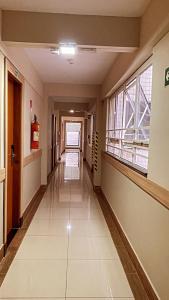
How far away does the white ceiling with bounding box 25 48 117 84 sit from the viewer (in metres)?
3.60

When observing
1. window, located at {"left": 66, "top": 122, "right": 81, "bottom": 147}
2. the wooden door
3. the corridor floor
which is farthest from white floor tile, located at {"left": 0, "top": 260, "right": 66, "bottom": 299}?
window, located at {"left": 66, "top": 122, "right": 81, "bottom": 147}

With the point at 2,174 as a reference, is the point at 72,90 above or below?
above

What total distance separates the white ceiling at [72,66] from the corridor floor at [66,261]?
2541 mm

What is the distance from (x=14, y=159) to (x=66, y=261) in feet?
5.06

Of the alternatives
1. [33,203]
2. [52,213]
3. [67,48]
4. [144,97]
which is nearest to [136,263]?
[144,97]

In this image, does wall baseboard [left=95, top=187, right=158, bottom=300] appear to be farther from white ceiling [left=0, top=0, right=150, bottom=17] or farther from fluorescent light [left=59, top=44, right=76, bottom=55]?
white ceiling [left=0, top=0, right=150, bottom=17]

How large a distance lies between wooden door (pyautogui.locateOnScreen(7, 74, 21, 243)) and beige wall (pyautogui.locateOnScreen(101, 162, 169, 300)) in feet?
4.93

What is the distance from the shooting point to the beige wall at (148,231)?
5.63ft

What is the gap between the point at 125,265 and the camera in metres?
2.47

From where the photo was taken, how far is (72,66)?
14.0 ft

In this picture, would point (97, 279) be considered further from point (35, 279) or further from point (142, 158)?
point (142, 158)

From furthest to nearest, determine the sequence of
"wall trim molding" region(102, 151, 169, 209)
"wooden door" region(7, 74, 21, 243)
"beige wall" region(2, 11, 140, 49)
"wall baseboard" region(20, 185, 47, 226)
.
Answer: "wall baseboard" region(20, 185, 47, 226) < "wooden door" region(7, 74, 21, 243) < "beige wall" region(2, 11, 140, 49) < "wall trim molding" region(102, 151, 169, 209)

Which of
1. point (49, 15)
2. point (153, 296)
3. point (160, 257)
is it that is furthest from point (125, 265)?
point (49, 15)

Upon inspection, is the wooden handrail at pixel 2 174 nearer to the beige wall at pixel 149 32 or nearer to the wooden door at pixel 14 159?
the wooden door at pixel 14 159
